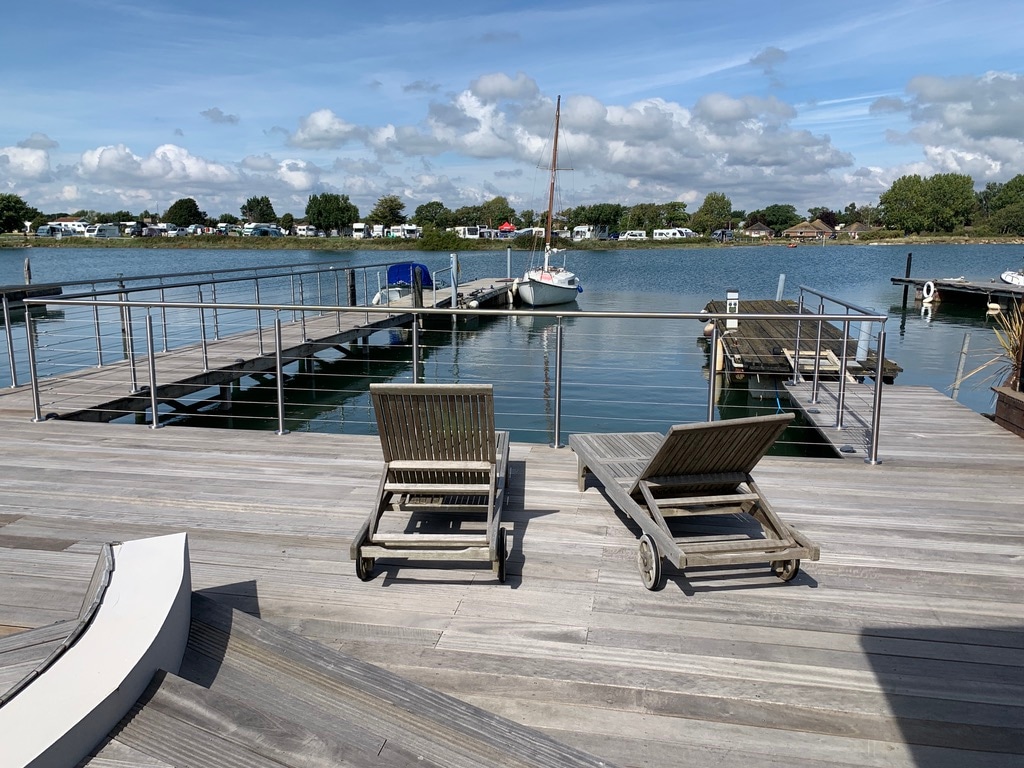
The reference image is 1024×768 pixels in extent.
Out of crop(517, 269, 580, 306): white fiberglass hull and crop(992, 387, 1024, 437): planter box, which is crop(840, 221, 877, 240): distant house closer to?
crop(517, 269, 580, 306): white fiberglass hull

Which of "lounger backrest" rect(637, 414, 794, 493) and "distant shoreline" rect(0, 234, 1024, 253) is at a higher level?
"distant shoreline" rect(0, 234, 1024, 253)

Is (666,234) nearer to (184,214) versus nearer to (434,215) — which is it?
(434,215)

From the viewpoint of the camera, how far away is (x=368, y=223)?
305 ft

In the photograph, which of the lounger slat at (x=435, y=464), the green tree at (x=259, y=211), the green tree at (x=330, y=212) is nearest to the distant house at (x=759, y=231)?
the green tree at (x=330, y=212)

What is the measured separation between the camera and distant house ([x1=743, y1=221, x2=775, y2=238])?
109775 millimetres

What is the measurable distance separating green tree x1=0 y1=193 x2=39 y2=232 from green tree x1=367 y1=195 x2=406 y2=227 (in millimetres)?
36566

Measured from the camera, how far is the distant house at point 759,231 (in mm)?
109775

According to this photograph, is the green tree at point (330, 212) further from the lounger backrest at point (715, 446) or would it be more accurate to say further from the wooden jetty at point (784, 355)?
the lounger backrest at point (715, 446)

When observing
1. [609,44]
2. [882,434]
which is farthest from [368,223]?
[882,434]

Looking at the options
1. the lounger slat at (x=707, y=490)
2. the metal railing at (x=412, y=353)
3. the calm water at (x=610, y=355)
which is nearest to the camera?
the lounger slat at (x=707, y=490)

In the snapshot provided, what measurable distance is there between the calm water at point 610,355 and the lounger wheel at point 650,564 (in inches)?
61.8

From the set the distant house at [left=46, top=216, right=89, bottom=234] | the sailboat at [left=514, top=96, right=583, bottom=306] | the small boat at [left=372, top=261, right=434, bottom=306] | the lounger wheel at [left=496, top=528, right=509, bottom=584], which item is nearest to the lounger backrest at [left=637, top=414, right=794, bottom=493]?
the lounger wheel at [left=496, top=528, right=509, bottom=584]

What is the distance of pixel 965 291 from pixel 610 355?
1941 cm

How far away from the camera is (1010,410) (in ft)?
19.6
